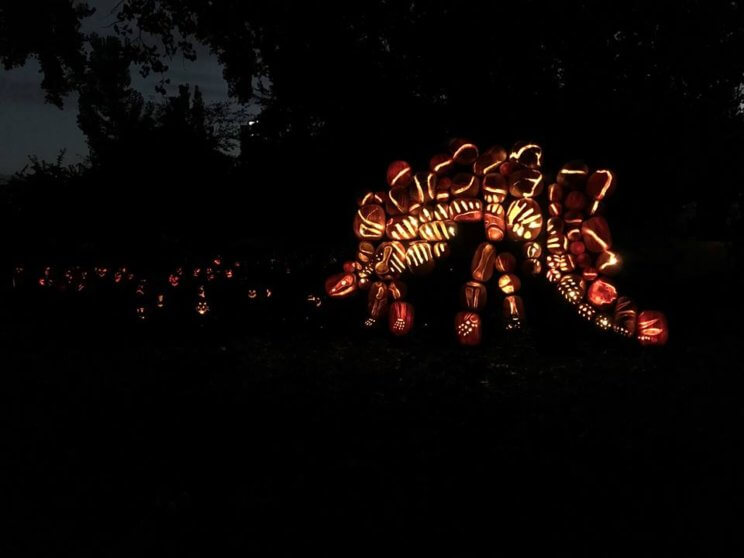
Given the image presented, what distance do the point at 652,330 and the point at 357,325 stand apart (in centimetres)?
363

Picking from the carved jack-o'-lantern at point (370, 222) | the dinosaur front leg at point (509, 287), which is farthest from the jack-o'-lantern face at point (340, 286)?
the dinosaur front leg at point (509, 287)

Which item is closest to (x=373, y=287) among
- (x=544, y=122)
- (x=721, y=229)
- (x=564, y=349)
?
(x=564, y=349)

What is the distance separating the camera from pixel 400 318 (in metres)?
10.1

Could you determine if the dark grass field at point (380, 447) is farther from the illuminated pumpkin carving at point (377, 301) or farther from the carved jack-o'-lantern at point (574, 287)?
the illuminated pumpkin carving at point (377, 301)

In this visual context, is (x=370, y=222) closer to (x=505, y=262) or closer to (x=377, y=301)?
(x=377, y=301)

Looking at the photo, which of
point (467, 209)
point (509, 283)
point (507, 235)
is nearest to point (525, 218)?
point (507, 235)

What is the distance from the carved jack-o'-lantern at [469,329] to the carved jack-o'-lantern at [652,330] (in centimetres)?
181

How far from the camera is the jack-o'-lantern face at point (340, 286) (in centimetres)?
1054

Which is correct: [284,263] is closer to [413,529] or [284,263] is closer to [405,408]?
[405,408]

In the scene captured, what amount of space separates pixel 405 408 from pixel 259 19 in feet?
25.7

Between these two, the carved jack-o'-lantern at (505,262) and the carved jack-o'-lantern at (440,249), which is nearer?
the carved jack-o'-lantern at (505,262)

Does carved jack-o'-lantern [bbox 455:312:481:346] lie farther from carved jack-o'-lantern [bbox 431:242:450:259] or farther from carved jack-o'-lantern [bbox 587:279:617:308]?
carved jack-o'-lantern [bbox 587:279:617:308]

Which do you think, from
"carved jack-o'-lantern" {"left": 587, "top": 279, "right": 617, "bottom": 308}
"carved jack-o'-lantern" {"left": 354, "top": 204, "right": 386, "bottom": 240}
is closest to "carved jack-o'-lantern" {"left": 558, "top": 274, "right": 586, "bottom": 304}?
"carved jack-o'-lantern" {"left": 587, "top": 279, "right": 617, "bottom": 308}

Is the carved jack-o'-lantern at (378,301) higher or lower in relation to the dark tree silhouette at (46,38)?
lower
